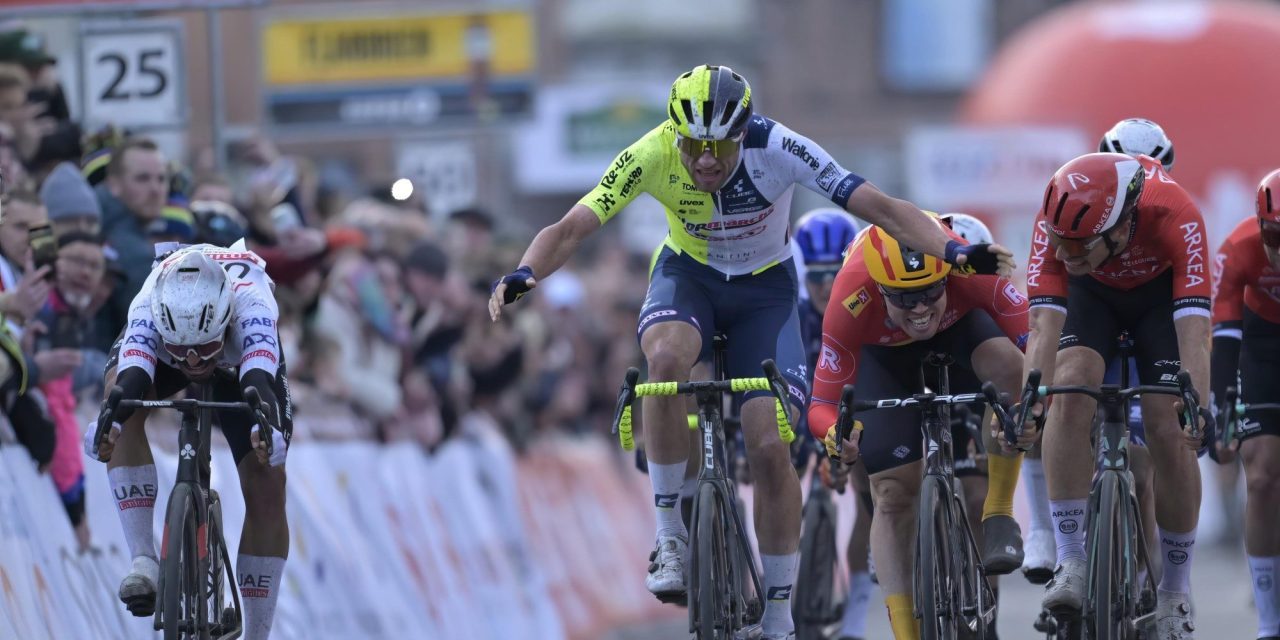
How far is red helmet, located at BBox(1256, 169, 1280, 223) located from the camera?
10164mm

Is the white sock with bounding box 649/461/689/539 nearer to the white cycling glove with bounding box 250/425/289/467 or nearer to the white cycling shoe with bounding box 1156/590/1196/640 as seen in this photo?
the white cycling glove with bounding box 250/425/289/467

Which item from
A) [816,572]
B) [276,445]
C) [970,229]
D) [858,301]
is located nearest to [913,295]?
[858,301]

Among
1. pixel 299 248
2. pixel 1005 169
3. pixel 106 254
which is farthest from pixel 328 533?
pixel 1005 169

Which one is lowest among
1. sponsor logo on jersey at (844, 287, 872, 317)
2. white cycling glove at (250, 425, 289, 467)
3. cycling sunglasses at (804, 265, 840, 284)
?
white cycling glove at (250, 425, 289, 467)

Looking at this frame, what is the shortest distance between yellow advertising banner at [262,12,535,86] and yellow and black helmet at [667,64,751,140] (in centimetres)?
1113

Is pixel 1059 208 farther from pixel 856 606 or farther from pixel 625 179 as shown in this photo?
pixel 856 606

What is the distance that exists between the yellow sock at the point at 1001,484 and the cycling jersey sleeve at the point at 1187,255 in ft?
4.07

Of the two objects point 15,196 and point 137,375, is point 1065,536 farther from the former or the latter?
point 15,196

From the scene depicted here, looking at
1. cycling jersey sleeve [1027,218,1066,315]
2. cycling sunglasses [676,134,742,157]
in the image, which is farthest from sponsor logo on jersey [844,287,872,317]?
cycling sunglasses [676,134,742,157]

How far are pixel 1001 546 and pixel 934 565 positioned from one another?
1172 mm

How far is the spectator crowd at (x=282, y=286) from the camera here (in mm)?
10969

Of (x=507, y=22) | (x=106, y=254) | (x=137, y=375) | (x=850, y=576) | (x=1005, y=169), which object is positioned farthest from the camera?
(x=1005, y=169)

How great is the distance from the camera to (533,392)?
19906mm

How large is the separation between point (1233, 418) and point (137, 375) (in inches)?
199
